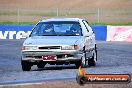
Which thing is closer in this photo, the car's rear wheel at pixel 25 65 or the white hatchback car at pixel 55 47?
the white hatchback car at pixel 55 47

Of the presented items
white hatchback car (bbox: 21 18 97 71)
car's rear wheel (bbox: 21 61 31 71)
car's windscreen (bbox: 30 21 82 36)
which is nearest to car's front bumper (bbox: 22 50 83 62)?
white hatchback car (bbox: 21 18 97 71)

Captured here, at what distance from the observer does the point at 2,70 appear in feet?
63.1

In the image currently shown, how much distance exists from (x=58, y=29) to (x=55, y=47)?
1.51 m

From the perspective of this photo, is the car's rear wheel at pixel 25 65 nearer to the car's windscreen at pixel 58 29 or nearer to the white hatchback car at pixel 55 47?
the white hatchback car at pixel 55 47

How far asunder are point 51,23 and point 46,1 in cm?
8831

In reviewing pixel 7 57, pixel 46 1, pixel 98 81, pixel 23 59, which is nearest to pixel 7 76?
pixel 23 59

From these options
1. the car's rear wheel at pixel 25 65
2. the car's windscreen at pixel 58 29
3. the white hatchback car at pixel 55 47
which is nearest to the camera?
the white hatchback car at pixel 55 47

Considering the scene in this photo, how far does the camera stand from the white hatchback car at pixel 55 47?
18281 millimetres

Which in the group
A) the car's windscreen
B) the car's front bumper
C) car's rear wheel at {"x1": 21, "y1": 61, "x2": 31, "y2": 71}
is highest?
the car's windscreen

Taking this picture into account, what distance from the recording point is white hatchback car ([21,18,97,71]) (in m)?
18.3

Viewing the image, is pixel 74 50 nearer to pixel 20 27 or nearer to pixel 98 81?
pixel 98 81

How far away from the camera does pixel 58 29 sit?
64.6 feet

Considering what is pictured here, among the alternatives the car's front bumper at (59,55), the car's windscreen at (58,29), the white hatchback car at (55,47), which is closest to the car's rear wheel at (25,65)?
the white hatchback car at (55,47)

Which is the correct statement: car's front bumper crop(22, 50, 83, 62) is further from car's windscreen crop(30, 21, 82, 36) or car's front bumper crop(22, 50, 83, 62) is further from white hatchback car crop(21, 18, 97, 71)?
car's windscreen crop(30, 21, 82, 36)
